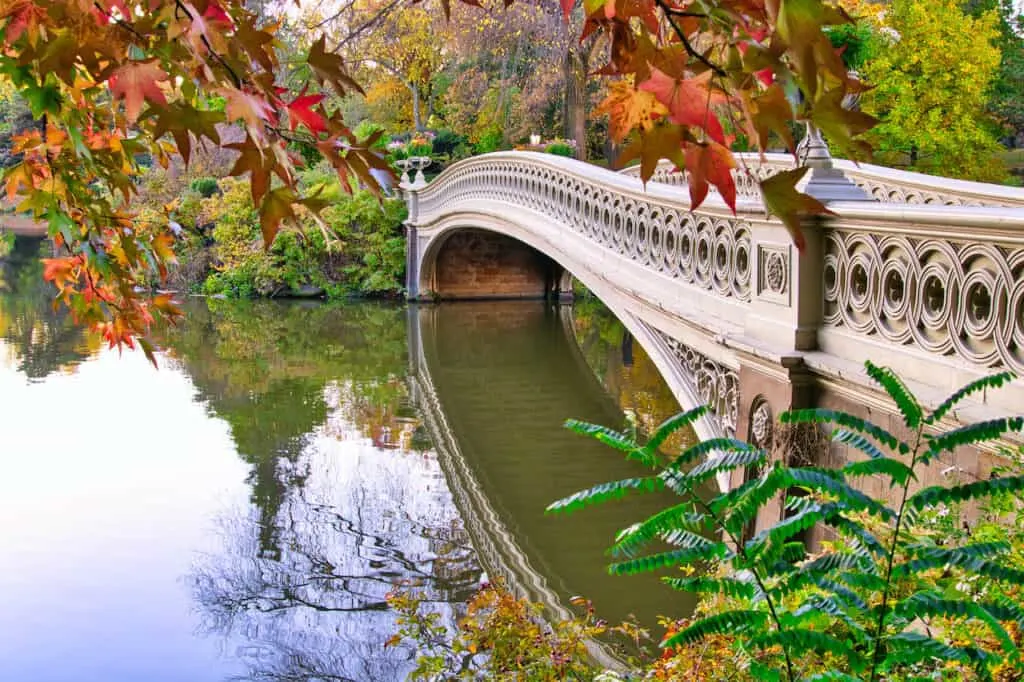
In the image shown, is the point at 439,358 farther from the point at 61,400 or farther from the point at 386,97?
the point at 386,97

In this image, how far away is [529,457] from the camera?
10.2 meters

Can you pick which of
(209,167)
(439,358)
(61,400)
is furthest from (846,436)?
(209,167)

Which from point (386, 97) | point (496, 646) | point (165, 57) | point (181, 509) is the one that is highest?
point (386, 97)

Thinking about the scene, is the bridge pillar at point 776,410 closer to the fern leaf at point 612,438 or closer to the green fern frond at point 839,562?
the green fern frond at point 839,562

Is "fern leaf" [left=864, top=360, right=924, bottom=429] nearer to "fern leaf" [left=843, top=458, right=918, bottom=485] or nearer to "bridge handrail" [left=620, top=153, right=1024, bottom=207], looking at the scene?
"fern leaf" [left=843, top=458, right=918, bottom=485]

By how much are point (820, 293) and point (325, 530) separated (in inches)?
166

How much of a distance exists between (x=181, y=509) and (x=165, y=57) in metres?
7.25

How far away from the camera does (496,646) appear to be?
368 centimetres

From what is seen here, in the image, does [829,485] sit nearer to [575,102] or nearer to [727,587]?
[727,587]

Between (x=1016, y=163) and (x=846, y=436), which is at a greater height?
(x=1016, y=163)

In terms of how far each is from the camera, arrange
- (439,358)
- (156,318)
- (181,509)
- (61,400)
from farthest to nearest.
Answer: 1. (439,358)
2. (61,400)
3. (181,509)
4. (156,318)

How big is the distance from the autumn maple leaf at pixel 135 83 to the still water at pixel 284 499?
2158 mm

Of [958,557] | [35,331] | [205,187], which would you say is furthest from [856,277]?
[205,187]

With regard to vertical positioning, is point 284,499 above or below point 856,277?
below
